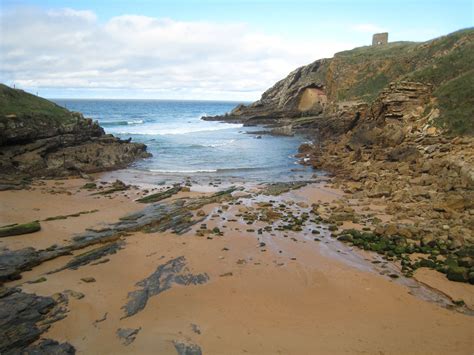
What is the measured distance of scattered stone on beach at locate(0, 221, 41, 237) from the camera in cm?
1294

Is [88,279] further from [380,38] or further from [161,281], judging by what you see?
[380,38]

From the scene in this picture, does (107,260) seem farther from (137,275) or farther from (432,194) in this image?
(432,194)

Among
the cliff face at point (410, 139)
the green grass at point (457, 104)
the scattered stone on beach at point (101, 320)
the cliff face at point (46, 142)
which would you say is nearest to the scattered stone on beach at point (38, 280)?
the scattered stone on beach at point (101, 320)

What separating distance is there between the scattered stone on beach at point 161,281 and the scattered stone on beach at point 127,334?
635mm

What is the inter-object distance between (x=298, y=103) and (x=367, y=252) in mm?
53391

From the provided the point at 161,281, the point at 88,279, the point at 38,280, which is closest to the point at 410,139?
the point at 161,281

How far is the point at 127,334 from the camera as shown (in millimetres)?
7613

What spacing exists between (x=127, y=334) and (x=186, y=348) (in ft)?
4.41

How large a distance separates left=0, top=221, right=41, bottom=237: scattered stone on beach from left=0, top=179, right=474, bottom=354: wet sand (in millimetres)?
356

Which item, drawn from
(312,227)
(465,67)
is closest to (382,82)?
(465,67)

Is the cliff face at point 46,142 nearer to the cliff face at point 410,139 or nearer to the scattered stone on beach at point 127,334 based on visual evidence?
the cliff face at point 410,139

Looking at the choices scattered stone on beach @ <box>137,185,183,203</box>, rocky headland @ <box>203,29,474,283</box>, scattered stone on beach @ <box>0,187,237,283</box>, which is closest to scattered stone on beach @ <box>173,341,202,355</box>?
scattered stone on beach @ <box>0,187,237,283</box>

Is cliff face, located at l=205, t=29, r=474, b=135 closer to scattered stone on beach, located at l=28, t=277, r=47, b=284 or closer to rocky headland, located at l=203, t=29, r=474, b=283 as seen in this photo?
rocky headland, located at l=203, t=29, r=474, b=283

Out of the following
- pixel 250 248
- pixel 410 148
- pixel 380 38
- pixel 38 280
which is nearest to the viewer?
pixel 38 280
